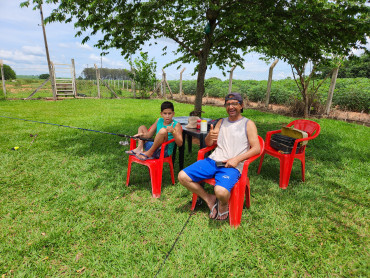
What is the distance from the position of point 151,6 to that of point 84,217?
3.66 m

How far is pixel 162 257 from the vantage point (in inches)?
77.5

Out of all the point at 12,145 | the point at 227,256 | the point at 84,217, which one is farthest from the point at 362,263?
the point at 12,145

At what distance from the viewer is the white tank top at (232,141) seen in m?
2.44

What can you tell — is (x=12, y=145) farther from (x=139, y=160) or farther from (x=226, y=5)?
(x=226, y=5)

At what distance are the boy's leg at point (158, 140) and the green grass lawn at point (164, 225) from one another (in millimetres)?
569

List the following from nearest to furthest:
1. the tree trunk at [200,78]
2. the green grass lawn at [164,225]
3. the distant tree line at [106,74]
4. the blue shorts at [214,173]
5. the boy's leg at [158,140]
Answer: the green grass lawn at [164,225], the blue shorts at [214,173], the boy's leg at [158,140], the tree trunk at [200,78], the distant tree line at [106,74]

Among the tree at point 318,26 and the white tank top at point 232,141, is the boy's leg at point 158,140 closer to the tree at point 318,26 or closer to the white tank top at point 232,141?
the white tank top at point 232,141

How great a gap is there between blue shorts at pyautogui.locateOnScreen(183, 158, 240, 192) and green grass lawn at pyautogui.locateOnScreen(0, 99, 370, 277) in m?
0.50

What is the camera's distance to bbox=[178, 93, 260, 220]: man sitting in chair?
2.35 m

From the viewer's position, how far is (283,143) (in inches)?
129

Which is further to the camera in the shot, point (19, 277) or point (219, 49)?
point (219, 49)

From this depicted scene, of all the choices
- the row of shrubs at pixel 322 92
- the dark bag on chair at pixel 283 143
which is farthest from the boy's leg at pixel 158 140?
the row of shrubs at pixel 322 92

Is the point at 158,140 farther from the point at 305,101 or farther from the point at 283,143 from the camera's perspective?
the point at 305,101

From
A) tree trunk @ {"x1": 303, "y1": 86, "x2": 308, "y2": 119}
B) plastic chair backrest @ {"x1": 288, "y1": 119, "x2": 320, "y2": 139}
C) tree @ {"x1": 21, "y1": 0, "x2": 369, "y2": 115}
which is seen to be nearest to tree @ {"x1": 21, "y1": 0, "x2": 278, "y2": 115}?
tree @ {"x1": 21, "y1": 0, "x2": 369, "y2": 115}
